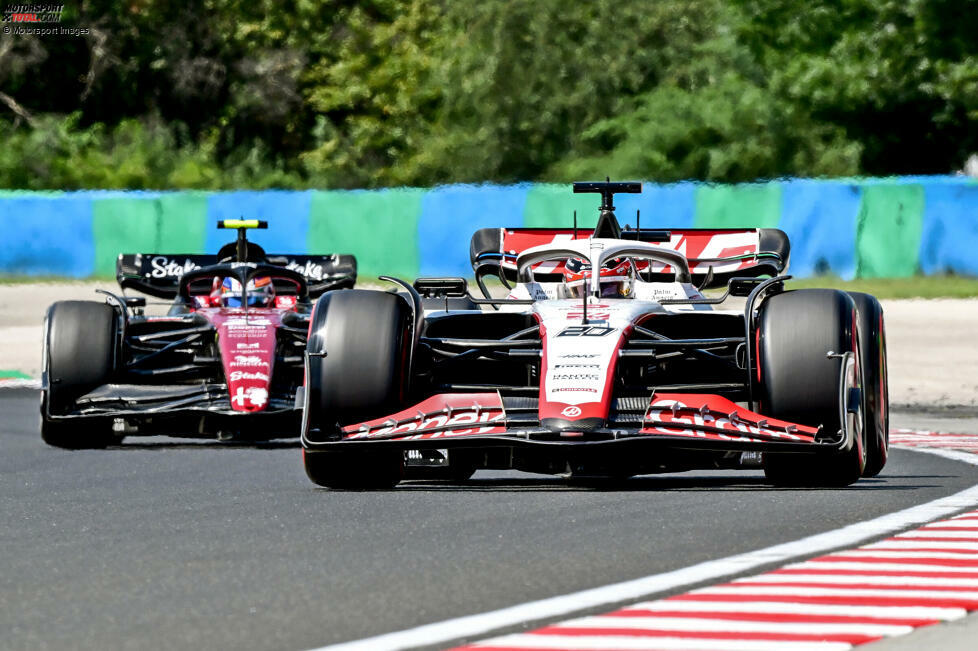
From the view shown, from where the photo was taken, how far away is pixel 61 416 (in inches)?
573

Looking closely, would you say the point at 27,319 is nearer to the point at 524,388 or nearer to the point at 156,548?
the point at 524,388

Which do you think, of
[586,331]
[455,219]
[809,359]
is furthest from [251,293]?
[455,219]

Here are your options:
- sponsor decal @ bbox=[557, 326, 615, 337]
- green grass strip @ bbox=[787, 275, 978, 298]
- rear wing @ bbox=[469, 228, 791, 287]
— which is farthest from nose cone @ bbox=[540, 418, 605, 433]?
green grass strip @ bbox=[787, 275, 978, 298]

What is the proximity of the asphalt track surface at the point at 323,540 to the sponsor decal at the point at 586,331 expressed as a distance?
32.0 inches

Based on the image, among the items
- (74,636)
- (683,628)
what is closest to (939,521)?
(683,628)

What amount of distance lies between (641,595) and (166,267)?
10.4 m

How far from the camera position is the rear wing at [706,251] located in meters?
14.1

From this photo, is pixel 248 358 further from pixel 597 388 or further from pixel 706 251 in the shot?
pixel 597 388

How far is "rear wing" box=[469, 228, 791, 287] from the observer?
46.4ft

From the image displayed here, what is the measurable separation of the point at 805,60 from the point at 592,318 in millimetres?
34248

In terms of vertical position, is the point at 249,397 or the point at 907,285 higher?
the point at 907,285

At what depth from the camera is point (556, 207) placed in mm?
38688

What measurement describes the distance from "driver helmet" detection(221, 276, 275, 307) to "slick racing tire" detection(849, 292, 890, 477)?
6258mm

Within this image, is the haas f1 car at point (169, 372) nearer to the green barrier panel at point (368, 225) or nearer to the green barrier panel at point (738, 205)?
the green barrier panel at point (738, 205)
